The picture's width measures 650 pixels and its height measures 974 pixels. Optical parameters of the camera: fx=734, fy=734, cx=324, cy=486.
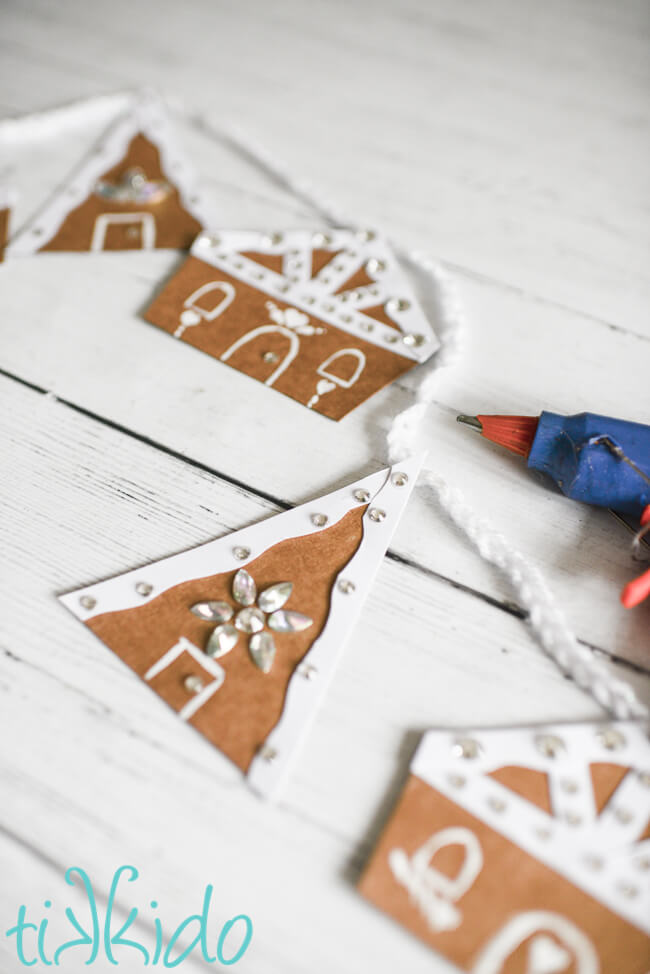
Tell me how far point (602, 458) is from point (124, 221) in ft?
2.16

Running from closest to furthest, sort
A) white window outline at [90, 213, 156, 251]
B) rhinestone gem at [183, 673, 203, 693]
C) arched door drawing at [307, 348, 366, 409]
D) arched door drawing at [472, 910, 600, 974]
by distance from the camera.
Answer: arched door drawing at [472, 910, 600, 974], rhinestone gem at [183, 673, 203, 693], arched door drawing at [307, 348, 366, 409], white window outline at [90, 213, 156, 251]

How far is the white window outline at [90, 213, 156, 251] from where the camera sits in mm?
907

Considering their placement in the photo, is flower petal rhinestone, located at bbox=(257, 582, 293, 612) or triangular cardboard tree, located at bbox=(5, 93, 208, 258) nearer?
flower petal rhinestone, located at bbox=(257, 582, 293, 612)

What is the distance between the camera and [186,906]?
0.51 m

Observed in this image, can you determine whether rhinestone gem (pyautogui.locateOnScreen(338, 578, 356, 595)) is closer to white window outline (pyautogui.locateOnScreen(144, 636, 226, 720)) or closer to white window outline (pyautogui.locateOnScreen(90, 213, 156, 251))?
white window outline (pyautogui.locateOnScreen(144, 636, 226, 720))

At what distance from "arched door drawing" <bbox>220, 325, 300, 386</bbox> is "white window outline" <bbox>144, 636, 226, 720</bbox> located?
30 centimetres

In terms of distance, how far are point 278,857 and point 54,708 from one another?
207mm

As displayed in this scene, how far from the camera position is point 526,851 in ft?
1.66

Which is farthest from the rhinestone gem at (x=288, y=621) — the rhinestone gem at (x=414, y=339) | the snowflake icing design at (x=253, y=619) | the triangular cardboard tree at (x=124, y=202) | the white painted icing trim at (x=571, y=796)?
the triangular cardboard tree at (x=124, y=202)

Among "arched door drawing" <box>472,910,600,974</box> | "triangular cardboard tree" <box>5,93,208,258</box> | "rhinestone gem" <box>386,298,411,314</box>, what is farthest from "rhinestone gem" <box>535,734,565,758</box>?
"triangular cardboard tree" <box>5,93,208,258</box>

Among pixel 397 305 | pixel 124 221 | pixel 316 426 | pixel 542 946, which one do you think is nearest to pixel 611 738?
pixel 542 946

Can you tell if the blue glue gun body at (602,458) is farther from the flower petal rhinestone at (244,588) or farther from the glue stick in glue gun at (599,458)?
the flower petal rhinestone at (244,588)

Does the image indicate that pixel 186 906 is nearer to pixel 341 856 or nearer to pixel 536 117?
pixel 341 856

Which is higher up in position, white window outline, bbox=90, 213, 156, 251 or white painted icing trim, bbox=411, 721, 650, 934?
white window outline, bbox=90, 213, 156, 251
